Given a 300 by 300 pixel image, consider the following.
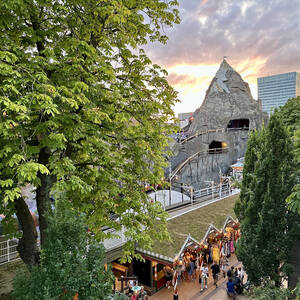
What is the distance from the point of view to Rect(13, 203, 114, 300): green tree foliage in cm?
332

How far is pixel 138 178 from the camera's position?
276 inches

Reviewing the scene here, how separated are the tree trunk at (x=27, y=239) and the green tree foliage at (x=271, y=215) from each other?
746 centimetres

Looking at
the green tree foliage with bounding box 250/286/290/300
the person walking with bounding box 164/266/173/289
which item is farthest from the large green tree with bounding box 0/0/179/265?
the person walking with bounding box 164/266/173/289

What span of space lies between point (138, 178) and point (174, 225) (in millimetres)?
6504

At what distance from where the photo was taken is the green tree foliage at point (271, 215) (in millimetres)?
8312

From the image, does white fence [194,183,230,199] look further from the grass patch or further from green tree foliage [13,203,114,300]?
green tree foliage [13,203,114,300]

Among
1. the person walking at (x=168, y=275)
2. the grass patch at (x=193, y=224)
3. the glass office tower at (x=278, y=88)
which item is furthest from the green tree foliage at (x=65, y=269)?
the glass office tower at (x=278, y=88)

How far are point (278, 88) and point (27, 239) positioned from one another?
176996 millimetres

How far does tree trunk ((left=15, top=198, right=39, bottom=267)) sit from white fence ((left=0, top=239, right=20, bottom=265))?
3162 millimetres

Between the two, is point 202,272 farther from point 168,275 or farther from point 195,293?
point 168,275

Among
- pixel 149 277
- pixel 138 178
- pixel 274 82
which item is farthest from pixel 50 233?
pixel 274 82

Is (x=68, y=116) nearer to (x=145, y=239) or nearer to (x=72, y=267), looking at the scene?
(x=72, y=267)

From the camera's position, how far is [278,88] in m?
152

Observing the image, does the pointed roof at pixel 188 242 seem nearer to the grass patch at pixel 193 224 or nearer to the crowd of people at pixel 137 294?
the grass patch at pixel 193 224
